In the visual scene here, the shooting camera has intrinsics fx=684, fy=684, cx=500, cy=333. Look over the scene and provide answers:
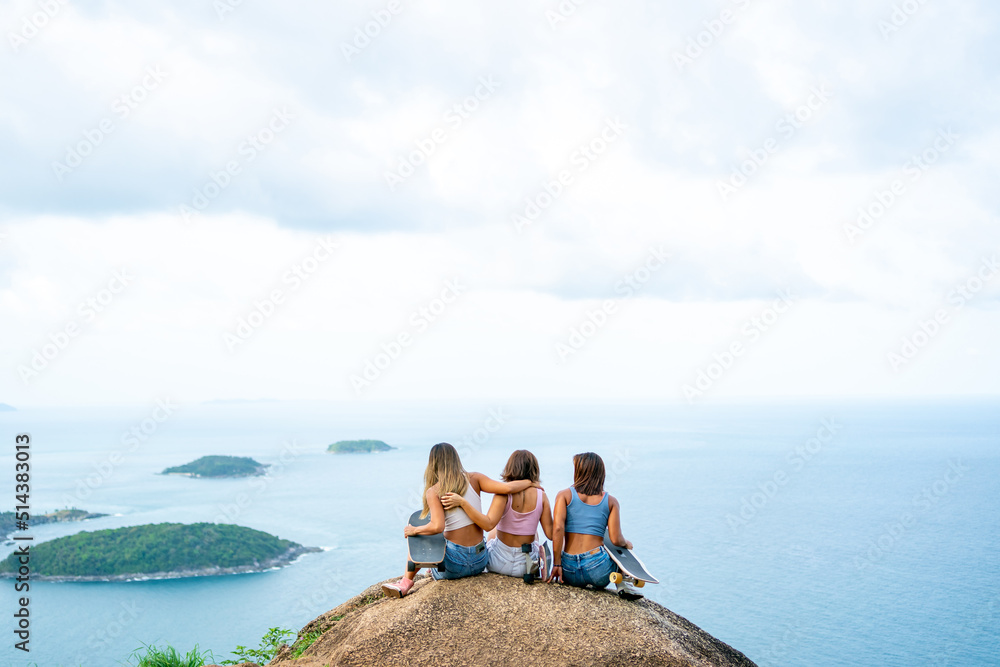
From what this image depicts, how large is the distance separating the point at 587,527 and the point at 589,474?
24.8 inches

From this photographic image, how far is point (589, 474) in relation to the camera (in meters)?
7.85

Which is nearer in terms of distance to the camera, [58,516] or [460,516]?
[460,516]

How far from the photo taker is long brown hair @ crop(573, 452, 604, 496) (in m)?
7.84

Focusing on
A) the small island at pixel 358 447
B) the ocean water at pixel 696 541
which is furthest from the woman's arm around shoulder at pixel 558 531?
the small island at pixel 358 447

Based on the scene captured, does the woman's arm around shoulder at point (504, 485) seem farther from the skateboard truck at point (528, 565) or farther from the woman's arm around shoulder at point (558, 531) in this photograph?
the skateboard truck at point (528, 565)

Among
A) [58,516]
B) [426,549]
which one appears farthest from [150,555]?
[426,549]

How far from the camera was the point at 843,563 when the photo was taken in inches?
3095

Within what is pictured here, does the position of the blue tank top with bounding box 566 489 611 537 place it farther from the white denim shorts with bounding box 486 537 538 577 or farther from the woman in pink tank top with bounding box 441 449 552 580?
the white denim shorts with bounding box 486 537 538 577

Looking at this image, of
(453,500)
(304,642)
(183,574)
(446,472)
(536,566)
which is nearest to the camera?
(453,500)

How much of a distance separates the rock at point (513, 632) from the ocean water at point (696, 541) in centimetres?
5571

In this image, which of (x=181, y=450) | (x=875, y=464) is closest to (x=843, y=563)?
(x=875, y=464)

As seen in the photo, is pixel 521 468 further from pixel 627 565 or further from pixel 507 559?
pixel 627 565

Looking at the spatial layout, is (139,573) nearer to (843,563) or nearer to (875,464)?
(843,563)

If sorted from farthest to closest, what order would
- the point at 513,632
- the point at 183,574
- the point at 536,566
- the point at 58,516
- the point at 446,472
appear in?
the point at 58,516 → the point at 183,574 → the point at 536,566 → the point at 446,472 → the point at 513,632
